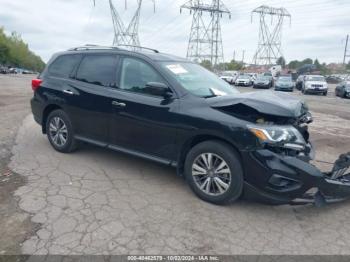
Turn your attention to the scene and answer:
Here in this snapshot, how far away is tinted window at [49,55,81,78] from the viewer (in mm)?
5516

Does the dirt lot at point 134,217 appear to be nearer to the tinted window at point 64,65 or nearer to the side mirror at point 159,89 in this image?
the side mirror at point 159,89

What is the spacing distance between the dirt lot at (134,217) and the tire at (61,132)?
39cm

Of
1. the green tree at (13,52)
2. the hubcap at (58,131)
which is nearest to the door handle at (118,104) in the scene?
the hubcap at (58,131)

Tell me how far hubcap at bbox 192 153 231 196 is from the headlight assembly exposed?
53cm

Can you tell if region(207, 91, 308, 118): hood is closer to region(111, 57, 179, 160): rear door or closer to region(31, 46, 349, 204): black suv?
region(31, 46, 349, 204): black suv

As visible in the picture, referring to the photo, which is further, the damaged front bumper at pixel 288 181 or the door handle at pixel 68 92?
the door handle at pixel 68 92

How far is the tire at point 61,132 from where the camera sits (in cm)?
546

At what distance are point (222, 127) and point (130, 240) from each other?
1.57 m

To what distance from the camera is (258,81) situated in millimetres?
33312

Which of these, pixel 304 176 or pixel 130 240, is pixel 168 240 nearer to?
pixel 130 240

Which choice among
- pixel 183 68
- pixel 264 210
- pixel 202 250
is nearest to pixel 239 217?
pixel 264 210

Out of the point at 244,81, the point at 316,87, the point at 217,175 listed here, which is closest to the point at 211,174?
the point at 217,175

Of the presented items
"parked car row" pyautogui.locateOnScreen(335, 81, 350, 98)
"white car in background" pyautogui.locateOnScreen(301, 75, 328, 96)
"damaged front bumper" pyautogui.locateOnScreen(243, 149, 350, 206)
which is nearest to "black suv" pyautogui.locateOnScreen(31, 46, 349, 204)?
"damaged front bumper" pyautogui.locateOnScreen(243, 149, 350, 206)

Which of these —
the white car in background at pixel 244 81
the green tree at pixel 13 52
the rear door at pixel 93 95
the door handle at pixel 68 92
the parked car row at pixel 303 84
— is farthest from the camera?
the green tree at pixel 13 52
